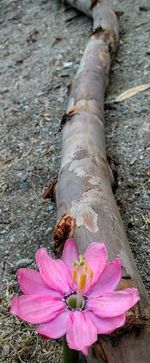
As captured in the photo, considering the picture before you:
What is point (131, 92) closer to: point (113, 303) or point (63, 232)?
point (63, 232)

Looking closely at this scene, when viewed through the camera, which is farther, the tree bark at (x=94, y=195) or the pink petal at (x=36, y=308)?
the tree bark at (x=94, y=195)

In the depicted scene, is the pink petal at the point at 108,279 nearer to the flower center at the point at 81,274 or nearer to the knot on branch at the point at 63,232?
the flower center at the point at 81,274

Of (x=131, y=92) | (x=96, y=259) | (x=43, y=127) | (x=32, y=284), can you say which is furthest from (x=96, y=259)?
(x=131, y=92)

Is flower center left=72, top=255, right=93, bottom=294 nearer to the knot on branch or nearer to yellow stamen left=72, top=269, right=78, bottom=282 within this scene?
yellow stamen left=72, top=269, right=78, bottom=282

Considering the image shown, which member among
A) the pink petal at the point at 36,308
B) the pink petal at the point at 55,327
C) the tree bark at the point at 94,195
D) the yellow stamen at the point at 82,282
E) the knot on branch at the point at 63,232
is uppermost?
the yellow stamen at the point at 82,282

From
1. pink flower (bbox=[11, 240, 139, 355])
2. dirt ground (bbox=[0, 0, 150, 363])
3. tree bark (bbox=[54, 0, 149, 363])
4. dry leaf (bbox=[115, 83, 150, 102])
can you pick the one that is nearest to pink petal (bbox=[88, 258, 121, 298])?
pink flower (bbox=[11, 240, 139, 355])

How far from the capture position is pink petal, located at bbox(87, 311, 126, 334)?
1033 mm

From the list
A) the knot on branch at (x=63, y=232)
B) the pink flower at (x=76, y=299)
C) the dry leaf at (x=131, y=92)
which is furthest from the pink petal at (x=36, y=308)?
the dry leaf at (x=131, y=92)

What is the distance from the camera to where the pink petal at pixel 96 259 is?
111 centimetres

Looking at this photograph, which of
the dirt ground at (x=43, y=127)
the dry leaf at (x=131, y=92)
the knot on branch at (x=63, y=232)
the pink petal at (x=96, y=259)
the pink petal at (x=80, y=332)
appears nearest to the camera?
the pink petal at (x=80, y=332)

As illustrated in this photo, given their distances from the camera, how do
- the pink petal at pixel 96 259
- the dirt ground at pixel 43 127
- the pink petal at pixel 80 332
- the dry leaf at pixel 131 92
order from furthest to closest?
1. the dry leaf at pixel 131 92
2. the dirt ground at pixel 43 127
3. the pink petal at pixel 96 259
4. the pink petal at pixel 80 332

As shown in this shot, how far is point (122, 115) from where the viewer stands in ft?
7.75

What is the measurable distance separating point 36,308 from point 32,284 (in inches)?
2.2

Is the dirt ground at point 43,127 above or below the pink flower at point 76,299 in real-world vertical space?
below
